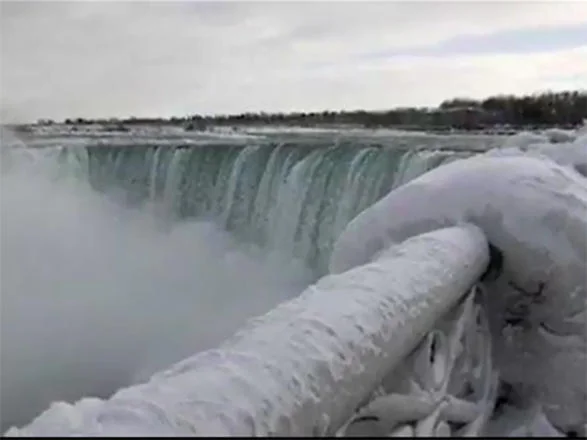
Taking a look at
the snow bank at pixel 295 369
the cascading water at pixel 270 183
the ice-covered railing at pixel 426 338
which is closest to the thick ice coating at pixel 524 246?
the ice-covered railing at pixel 426 338

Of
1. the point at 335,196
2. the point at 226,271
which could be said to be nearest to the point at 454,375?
the point at 335,196

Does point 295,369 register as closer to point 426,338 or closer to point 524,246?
point 426,338

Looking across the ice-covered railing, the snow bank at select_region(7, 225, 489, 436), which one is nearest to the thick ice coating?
the ice-covered railing

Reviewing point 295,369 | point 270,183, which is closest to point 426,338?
point 295,369

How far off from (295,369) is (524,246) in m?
0.91

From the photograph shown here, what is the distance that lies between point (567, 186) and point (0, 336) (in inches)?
289

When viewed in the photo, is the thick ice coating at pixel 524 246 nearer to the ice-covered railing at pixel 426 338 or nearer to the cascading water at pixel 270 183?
the ice-covered railing at pixel 426 338

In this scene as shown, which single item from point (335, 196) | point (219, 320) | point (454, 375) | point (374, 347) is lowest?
point (219, 320)

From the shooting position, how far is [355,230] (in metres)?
2.05

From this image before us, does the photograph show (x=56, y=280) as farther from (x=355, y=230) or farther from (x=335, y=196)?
(x=355, y=230)

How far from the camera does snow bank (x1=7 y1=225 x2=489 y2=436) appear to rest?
0.91 m

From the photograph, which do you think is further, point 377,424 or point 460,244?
point 460,244

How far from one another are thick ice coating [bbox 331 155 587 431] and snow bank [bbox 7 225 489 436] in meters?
0.31

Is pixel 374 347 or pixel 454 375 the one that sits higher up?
pixel 374 347
